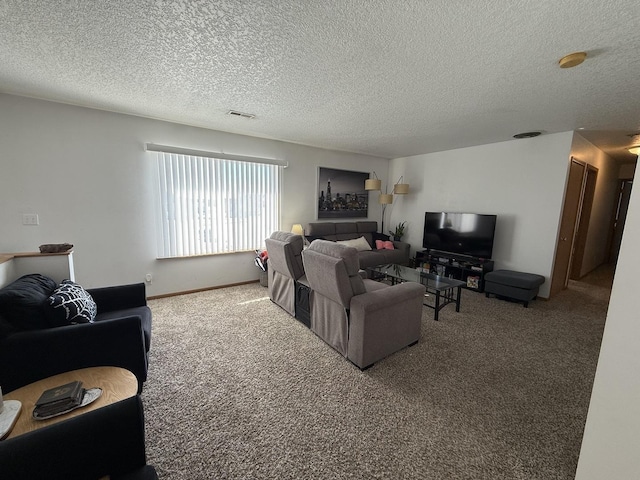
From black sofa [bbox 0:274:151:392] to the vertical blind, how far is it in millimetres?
1933

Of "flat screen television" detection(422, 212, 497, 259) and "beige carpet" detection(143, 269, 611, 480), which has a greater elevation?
"flat screen television" detection(422, 212, 497, 259)

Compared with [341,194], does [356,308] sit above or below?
below

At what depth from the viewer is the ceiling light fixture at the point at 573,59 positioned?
1.76 metres

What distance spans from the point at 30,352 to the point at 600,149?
25.5ft

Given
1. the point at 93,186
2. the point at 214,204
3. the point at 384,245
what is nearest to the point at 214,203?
the point at 214,204

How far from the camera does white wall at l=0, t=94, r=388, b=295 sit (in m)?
2.76

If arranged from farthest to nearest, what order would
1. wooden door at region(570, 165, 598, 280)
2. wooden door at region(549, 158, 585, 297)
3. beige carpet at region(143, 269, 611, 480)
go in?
wooden door at region(570, 165, 598, 280) < wooden door at region(549, 158, 585, 297) < beige carpet at region(143, 269, 611, 480)

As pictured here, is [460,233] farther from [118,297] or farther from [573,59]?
[118,297]

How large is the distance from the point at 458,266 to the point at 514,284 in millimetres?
887

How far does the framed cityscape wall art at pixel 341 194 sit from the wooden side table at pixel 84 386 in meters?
4.20

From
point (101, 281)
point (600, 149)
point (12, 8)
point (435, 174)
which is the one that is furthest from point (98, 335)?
point (600, 149)

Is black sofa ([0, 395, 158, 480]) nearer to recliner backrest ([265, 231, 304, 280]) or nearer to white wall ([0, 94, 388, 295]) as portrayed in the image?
recliner backrest ([265, 231, 304, 280])

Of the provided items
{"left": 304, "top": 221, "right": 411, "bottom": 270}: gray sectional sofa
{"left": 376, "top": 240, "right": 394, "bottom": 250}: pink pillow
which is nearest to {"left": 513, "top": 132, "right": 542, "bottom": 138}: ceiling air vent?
{"left": 304, "top": 221, "right": 411, "bottom": 270}: gray sectional sofa

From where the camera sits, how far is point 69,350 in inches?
60.9
